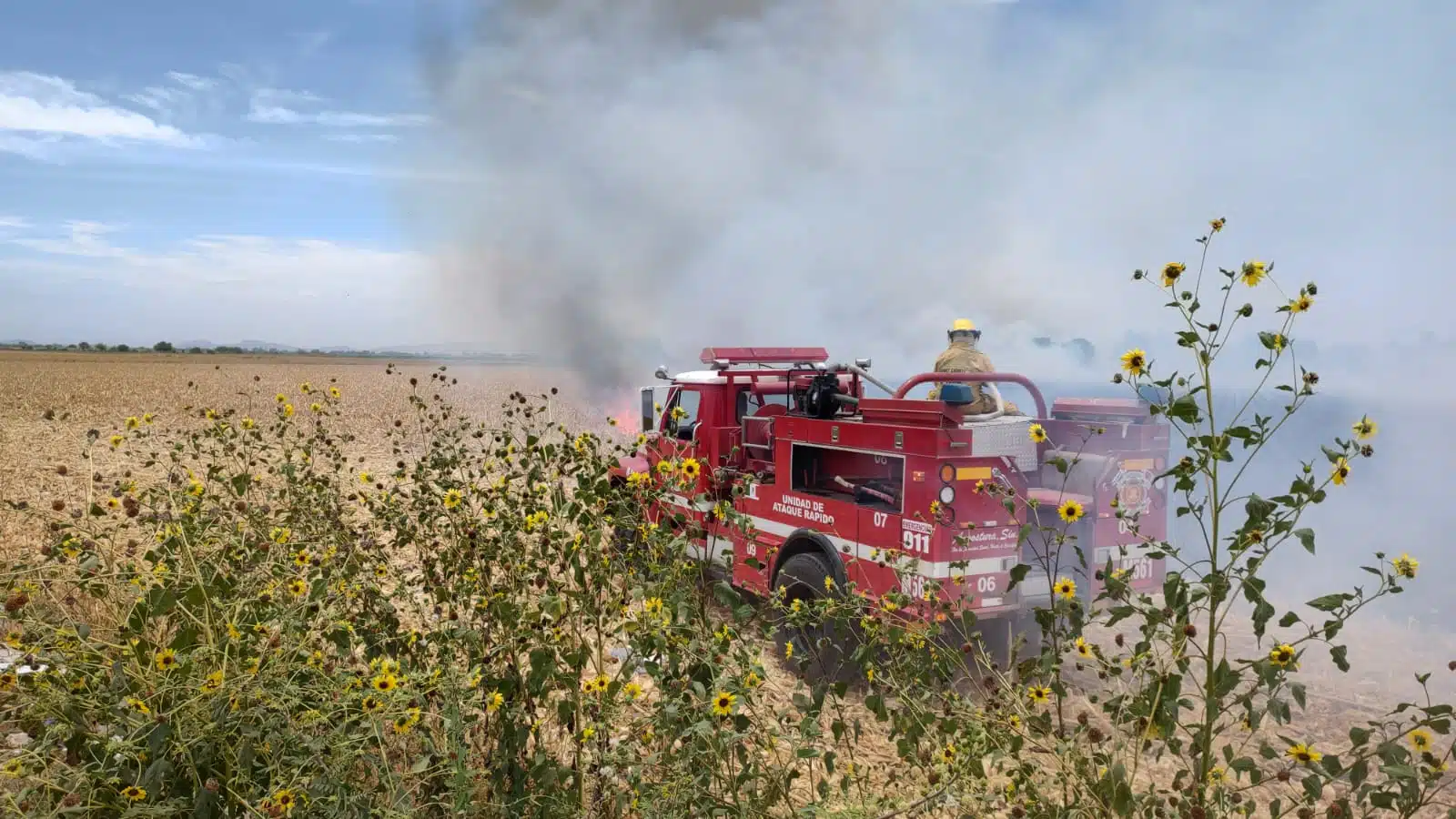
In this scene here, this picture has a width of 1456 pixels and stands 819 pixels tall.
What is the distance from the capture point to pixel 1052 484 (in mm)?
6824

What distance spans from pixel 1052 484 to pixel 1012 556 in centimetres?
78

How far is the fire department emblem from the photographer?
668cm

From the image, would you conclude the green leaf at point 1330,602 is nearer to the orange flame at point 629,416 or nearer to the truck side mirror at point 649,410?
the truck side mirror at point 649,410

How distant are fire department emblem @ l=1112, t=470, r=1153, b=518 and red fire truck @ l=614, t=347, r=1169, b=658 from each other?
11mm

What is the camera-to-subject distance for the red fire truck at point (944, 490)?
20.3ft

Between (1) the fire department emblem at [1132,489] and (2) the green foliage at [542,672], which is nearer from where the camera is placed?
(2) the green foliage at [542,672]

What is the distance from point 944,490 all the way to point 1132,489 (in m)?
1.60

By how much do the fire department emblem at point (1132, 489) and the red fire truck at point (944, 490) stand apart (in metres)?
0.01

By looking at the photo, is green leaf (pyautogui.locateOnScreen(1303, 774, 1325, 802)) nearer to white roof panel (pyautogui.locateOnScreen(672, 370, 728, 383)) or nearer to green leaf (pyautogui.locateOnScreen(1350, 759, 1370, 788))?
green leaf (pyautogui.locateOnScreen(1350, 759, 1370, 788))

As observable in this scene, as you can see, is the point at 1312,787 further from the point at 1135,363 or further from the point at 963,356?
the point at 963,356

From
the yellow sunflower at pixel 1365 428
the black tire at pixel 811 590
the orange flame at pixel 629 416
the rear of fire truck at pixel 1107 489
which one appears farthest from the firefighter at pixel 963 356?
the yellow sunflower at pixel 1365 428

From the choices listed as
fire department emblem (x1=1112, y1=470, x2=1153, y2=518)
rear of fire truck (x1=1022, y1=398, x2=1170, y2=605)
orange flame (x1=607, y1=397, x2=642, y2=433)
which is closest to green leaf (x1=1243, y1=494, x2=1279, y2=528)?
rear of fire truck (x1=1022, y1=398, x2=1170, y2=605)

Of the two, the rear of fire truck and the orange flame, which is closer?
the rear of fire truck

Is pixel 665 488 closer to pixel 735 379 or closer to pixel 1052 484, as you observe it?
pixel 1052 484
